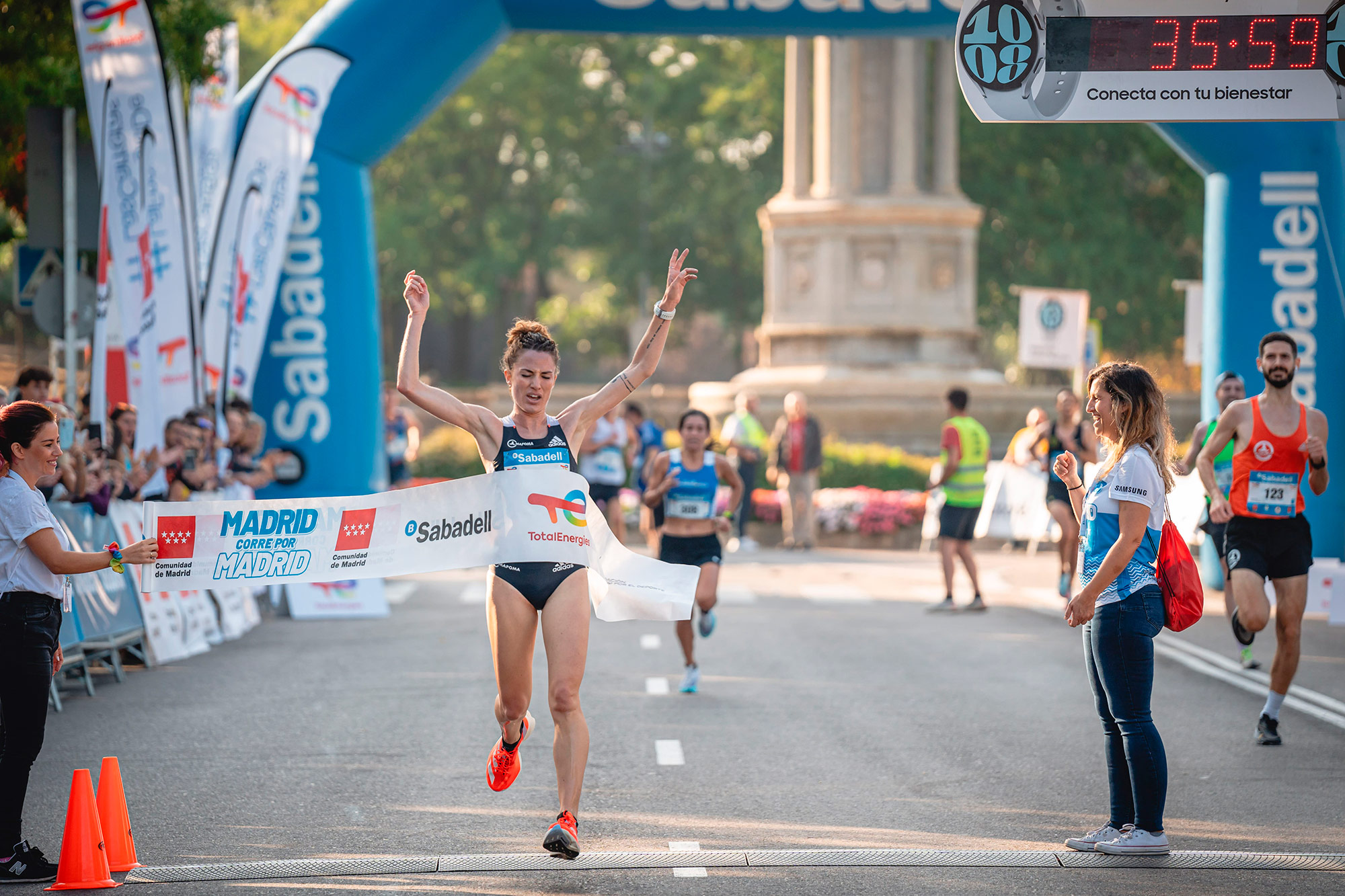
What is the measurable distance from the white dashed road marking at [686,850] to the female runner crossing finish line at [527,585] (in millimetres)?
399

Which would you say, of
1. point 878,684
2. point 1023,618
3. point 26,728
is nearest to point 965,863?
point 26,728

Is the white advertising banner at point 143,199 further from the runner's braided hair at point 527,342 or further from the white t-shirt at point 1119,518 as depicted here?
the white t-shirt at point 1119,518

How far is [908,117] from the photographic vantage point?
29719mm

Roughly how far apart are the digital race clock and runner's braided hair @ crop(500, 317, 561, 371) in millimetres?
2534

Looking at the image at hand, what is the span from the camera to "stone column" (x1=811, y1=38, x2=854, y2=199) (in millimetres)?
29375

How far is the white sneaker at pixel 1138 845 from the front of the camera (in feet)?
21.4

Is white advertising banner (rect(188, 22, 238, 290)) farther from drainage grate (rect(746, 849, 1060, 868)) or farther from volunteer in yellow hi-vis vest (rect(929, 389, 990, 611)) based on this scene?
drainage grate (rect(746, 849, 1060, 868))

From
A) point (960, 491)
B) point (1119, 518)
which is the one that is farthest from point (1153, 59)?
point (960, 491)

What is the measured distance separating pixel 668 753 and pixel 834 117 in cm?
2210

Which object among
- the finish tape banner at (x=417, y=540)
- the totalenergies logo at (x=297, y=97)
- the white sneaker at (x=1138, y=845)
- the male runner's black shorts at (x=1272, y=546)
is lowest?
the white sneaker at (x=1138, y=845)

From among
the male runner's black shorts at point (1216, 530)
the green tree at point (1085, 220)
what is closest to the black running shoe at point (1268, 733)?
the male runner's black shorts at point (1216, 530)

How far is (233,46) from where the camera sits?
60.8 feet

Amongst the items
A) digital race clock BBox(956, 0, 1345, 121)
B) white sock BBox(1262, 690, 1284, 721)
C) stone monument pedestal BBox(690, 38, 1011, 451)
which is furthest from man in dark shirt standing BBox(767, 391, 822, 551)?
digital race clock BBox(956, 0, 1345, 121)

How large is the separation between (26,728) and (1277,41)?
6.30 metres
